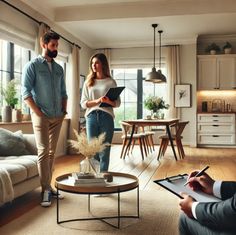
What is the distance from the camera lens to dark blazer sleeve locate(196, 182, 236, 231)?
1.35 meters

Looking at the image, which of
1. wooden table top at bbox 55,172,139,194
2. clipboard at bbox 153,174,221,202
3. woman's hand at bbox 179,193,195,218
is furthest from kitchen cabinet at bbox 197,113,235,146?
woman's hand at bbox 179,193,195,218

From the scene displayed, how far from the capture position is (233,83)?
8.73 meters

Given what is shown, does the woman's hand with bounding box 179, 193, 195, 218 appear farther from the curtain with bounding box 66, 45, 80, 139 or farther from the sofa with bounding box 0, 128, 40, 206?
the curtain with bounding box 66, 45, 80, 139

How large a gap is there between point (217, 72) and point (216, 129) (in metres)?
1.41

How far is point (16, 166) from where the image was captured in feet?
10.7

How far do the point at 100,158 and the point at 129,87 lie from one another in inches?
236

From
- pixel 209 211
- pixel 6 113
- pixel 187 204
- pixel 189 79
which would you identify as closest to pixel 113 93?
pixel 6 113

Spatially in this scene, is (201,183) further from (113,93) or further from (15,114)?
(15,114)

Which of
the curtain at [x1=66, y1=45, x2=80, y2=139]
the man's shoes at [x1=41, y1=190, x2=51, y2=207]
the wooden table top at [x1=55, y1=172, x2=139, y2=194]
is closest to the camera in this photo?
the wooden table top at [x1=55, y1=172, x2=139, y2=194]

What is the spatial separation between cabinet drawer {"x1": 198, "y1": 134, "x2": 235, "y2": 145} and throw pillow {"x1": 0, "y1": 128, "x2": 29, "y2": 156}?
587 centimetres

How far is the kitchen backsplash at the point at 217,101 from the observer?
29.5 ft

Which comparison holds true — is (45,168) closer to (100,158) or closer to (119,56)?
(100,158)

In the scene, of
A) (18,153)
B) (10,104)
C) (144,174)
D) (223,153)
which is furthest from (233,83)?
(18,153)

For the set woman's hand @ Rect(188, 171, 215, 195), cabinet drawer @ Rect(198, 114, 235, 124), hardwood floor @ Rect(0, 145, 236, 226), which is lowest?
hardwood floor @ Rect(0, 145, 236, 226)
